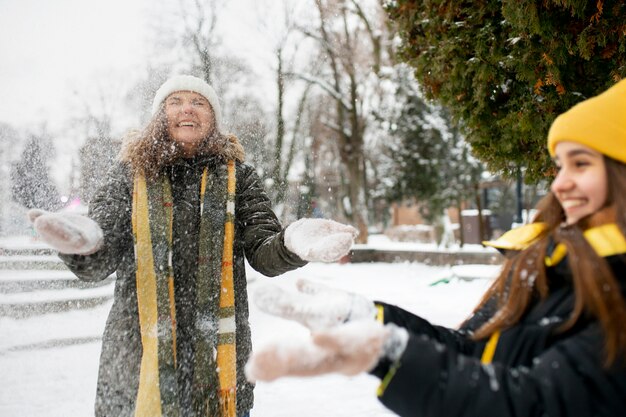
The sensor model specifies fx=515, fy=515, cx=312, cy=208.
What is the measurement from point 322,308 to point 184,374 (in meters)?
0.95

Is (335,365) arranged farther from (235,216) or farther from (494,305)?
(235,216)

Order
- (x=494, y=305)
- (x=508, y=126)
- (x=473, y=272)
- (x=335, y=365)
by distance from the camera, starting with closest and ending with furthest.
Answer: (x=335, y=365), (x=494, y=305), (x=508, y=126), (x=473, y=272)

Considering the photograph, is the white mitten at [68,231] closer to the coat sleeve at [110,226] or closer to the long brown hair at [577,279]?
the coat sleeve at [110,226]

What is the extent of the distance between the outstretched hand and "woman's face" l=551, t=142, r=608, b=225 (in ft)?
1.87

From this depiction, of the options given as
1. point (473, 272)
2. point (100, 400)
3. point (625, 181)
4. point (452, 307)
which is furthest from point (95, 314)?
point (625, 181)

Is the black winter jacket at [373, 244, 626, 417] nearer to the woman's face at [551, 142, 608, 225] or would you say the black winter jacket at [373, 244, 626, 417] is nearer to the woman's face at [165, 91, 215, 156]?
the woman's face at [551, 142, 608, 225]

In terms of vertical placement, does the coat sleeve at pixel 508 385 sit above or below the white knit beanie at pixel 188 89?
below

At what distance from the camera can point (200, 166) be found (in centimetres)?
201

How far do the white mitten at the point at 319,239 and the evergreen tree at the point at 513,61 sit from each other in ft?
6.34

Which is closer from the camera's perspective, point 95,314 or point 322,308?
point 322,308

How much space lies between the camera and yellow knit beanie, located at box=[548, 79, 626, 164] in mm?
1134

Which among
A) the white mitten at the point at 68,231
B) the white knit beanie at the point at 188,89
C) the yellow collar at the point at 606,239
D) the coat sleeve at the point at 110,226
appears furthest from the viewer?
the white knit beanie at the point at 188,89

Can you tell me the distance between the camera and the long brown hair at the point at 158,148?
1.92m

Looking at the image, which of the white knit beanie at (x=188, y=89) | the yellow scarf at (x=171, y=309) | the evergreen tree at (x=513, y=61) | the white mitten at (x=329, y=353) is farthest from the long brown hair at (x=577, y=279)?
the evergreen tree at (x=513, y=61)
